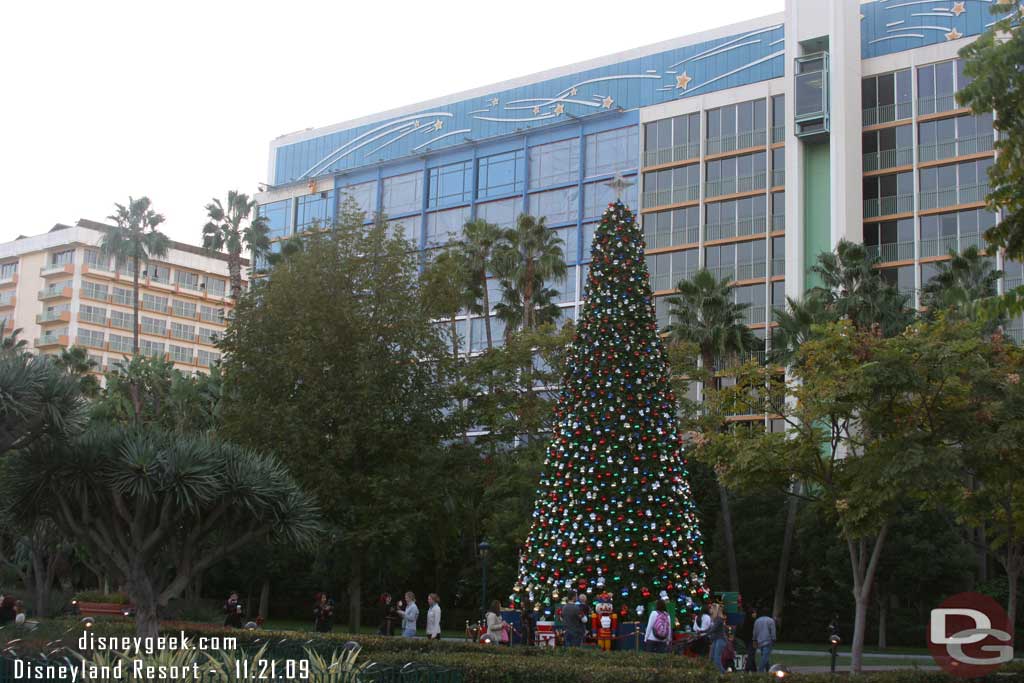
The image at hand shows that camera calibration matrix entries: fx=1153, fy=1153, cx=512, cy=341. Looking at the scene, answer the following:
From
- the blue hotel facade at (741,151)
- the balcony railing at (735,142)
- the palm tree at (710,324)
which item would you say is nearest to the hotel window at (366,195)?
the blue hotel facade at (741,151)

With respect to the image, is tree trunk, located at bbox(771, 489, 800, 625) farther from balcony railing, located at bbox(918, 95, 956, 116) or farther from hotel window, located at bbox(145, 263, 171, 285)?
hotel window, located at bbox(145, 263, 171, 285)

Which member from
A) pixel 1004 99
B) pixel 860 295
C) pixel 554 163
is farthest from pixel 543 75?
pixel 1004 99

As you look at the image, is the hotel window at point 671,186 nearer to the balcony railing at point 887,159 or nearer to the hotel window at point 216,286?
the balcony railing at point 887,159

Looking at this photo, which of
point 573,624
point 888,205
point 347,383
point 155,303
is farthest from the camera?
point 155,303

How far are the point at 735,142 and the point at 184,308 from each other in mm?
60043

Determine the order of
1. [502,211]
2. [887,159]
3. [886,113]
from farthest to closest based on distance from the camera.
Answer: [502,211] → [886,113] → [887,159]

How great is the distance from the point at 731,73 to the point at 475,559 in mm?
29575

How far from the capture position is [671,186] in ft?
202

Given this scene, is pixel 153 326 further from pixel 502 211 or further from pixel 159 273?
pixel 502 211

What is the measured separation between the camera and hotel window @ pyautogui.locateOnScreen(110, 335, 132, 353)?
96.8 metres

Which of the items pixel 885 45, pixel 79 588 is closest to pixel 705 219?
pixel 885 45

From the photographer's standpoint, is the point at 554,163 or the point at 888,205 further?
the point at 554,163

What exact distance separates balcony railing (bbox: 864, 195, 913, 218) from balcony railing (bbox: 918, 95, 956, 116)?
4129 millimetres

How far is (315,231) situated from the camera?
112 feet
